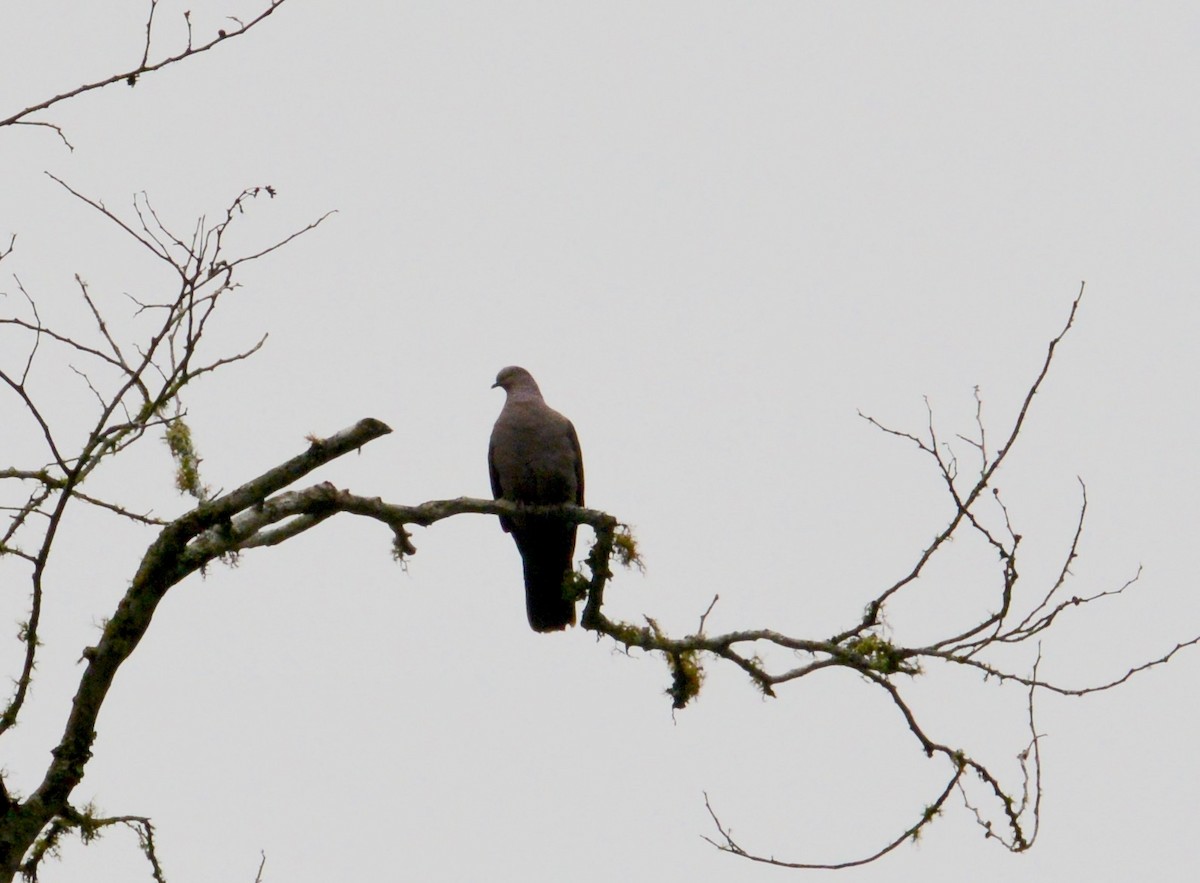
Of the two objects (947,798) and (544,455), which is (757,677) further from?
(544,455)

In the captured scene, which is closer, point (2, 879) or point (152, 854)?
point (2, 879)

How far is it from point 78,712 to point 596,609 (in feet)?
5.75

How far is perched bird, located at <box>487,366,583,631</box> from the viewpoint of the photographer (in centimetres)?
622

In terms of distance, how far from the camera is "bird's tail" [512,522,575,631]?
630cm

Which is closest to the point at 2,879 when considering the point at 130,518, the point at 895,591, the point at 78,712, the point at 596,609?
the point at 78,712

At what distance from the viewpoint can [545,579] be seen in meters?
6.32

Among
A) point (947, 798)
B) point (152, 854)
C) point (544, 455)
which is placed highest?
point (544, 455)

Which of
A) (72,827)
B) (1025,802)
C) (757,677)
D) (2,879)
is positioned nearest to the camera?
(2,879)

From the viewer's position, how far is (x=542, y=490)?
6219mm

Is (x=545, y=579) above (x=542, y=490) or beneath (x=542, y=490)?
beneath

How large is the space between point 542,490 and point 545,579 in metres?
0.43

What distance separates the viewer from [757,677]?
4410mm

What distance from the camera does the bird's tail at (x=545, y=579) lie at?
630 centimetres

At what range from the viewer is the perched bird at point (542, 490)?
20.4ft
